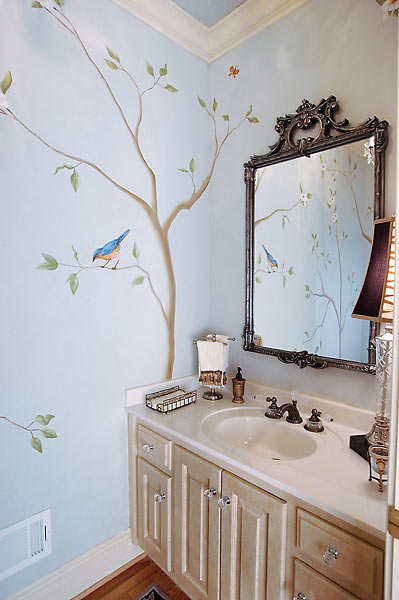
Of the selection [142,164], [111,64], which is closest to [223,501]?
[142,164]

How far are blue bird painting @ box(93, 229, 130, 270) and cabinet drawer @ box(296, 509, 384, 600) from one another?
123 cm

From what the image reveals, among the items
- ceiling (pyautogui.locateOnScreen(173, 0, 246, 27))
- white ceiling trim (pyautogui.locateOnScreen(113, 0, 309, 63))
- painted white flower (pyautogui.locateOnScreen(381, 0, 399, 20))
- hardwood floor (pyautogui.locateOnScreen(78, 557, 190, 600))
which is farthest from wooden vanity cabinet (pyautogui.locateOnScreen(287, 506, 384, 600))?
ceiling (pyautogui.locateOnScreen(173, 0, 246, 27))

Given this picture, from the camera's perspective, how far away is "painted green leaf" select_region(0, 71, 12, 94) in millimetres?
1269

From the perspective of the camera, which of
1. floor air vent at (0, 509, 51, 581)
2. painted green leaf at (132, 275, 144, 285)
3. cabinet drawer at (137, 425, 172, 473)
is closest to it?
floor air vent at (0, 509, 51, 581)

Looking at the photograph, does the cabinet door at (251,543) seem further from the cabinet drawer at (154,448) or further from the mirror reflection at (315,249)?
the mirror reflection at (315,249)

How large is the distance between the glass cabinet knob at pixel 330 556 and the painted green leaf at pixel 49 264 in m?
1.35

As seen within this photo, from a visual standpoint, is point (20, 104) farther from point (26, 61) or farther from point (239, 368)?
point (239, 368)

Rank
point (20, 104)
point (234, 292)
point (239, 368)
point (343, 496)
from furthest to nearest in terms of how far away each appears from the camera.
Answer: point (234, 292) < point (239, 368) < point (20, 104) < point (343, 496)

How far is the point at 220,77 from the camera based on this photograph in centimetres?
193

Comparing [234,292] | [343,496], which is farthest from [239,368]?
[343,496]

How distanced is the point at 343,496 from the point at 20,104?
68.8 inches

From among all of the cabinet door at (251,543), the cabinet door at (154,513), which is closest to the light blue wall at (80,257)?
the cabinet door at (154,513)

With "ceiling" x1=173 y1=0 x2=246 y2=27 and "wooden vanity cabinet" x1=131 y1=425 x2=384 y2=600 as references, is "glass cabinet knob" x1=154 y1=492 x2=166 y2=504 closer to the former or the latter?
"wooden vanity cabinet" x1=131 y1=425 x2=384 y2=600

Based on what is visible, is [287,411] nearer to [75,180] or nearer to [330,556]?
[330,556]
